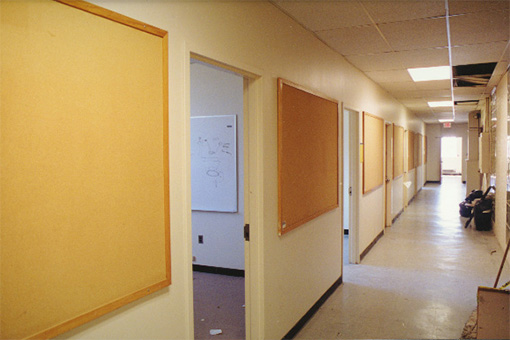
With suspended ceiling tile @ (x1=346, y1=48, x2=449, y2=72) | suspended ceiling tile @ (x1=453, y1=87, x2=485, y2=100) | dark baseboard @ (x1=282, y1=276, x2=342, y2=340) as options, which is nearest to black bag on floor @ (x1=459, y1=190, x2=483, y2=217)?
suspended ceiling tile @ (x1=453, y1=87, x2=485, y2=100)

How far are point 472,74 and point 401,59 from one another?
5.09ft

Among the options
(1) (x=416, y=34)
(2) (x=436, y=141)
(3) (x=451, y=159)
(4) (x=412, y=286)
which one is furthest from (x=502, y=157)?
(3) (x=451, y=159)

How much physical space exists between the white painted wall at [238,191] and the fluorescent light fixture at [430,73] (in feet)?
8.00

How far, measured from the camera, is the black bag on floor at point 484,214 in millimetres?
7398

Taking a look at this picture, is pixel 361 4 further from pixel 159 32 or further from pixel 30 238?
pixel 30 238

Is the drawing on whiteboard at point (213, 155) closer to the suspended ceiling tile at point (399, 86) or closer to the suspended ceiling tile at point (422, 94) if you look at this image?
the suspended ceiling tile at point (399, 86)

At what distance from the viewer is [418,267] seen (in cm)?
520

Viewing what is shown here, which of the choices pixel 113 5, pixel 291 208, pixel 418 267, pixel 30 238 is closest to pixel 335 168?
pixel 291 208

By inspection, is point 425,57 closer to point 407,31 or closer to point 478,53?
point 478,53

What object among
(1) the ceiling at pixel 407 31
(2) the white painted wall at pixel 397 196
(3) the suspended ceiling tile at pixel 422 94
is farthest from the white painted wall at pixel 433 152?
(1) the ceiling at pixel 407 31

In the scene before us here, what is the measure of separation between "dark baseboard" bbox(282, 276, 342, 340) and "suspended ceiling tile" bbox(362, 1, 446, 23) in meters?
2.55

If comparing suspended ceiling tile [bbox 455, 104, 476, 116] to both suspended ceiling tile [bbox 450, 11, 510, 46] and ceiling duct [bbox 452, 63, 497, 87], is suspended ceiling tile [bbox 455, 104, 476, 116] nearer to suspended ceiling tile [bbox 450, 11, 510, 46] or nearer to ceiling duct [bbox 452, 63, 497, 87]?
ceiling duct [bbox 452, 63, 497, 87]

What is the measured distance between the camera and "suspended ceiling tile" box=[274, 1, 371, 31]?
9.52 feet

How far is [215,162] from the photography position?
15.6 feet
